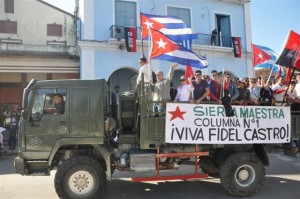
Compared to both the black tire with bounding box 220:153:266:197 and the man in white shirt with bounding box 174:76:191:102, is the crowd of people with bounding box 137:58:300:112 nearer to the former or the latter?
the man in white shirt with bounding box 174:76:191:102

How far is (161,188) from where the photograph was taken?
8039 mm

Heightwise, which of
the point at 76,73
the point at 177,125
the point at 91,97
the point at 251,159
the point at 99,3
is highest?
the point at 99,3

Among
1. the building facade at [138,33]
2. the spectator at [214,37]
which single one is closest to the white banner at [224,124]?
the building facade at [138,33]

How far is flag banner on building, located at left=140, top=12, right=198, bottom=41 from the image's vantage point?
850cm

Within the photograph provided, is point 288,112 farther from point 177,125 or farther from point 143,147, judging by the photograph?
point 143,147

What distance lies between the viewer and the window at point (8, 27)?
21078mm

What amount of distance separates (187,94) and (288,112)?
224cm

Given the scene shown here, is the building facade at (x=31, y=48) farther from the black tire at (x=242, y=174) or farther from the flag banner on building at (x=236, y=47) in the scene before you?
the black tire at (x=242, y=174)

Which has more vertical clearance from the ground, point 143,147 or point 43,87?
point 43,87

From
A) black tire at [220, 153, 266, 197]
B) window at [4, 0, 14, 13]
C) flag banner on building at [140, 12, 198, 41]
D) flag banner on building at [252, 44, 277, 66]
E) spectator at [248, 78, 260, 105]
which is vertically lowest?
black tire at [220, 153, 266, 197]

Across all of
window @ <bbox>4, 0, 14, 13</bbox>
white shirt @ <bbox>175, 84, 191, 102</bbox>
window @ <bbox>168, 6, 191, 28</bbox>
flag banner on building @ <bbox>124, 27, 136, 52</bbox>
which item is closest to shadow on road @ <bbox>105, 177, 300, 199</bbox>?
white shirt @ <bbox>175, 84, 191, 102</bbox>

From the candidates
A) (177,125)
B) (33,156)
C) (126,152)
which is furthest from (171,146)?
(33,156)

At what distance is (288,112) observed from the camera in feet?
25.8

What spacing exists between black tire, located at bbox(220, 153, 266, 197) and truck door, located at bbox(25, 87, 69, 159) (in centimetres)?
329
